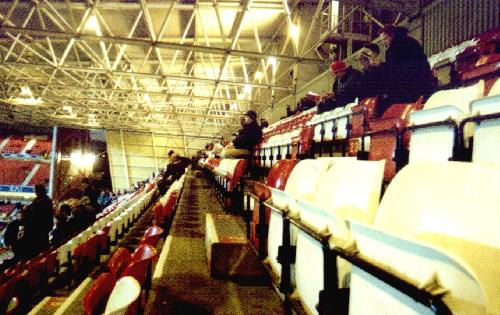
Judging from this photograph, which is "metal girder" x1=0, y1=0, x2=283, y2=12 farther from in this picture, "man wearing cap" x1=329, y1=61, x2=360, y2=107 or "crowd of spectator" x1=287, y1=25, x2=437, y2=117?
"crowd of spectator" x1=287, y1=25, x2=437, y2=117

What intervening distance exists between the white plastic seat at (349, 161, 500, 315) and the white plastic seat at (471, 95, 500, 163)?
15.6 inches

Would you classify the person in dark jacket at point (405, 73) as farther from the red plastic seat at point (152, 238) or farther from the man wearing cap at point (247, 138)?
the man wearing cap at point (247, 138)

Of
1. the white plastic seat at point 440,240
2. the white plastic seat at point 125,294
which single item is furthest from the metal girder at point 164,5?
the white plastic seat at point 440,240

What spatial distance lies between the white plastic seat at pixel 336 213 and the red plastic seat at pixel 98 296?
0.91 metres

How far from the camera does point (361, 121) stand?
317 cm

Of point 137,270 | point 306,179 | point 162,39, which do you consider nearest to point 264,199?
point 306,179

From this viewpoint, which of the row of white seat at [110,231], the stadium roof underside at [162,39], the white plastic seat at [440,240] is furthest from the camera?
the stadium roof underside at [162,39]

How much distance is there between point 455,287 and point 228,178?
14.1ft

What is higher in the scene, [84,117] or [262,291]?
[84,117]

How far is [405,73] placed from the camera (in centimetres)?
318

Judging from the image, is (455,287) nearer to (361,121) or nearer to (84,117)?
(361,121)

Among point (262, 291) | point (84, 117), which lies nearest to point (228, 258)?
point (262, 291)

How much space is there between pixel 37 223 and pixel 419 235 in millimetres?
5867

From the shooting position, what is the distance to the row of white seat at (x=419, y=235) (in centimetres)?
75
